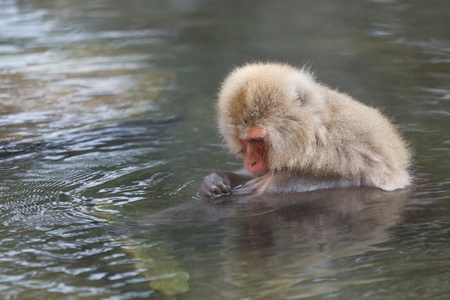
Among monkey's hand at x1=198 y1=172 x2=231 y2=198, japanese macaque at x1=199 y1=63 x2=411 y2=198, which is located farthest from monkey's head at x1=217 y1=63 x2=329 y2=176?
monkey's hand at x1=198 y1=172 x2=231 y2=198

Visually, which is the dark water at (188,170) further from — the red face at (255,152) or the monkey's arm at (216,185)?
the red face at (255,152)

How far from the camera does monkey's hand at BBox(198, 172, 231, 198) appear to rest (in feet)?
18.9

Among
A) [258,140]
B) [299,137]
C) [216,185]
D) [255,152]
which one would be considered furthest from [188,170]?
[299,137]

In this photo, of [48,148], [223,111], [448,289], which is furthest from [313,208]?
[48,148]

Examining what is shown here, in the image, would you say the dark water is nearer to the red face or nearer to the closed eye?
the red face

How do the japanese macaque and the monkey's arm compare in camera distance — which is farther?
the monkey's arm

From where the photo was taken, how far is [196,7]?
14.7 metres

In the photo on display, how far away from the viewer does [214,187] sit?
5.75 meters

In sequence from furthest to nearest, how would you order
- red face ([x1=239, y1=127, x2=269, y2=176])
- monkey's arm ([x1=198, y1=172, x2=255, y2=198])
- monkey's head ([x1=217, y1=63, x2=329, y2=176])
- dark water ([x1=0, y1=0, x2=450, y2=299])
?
1. monkey's arm ([x1=198, y1=172, x2=255, y2=198])
2. red face ([x1=239, y1=127, x2=269, y2=176])
3. monkey's head ([x1=217, y1=63, x2=329, y2=176])
4. dark water ([x1=0, y1=0, x2=450, y2=299])

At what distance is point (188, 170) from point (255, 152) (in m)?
1.15

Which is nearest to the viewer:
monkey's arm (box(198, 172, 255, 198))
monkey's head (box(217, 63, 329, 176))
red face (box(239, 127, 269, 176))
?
monkey's head (box(217, 63, 329, 176))

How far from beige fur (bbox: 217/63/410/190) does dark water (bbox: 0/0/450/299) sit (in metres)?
0.25

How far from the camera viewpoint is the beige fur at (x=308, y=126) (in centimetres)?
534

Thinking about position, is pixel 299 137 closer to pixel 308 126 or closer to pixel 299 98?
pixel 308 126
